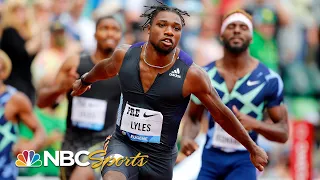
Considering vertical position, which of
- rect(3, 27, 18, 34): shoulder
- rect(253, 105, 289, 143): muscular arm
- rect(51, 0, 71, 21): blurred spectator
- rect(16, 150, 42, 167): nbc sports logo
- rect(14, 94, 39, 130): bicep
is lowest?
rect(16, 150, 42, 167): nbc sports logo

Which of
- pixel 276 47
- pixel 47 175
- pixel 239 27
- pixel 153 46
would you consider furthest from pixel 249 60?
pixel 276 47

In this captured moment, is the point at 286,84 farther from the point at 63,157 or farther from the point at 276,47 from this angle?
the point at 63,157

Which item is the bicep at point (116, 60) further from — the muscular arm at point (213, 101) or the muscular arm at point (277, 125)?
the muscular arm at point (277, 125)

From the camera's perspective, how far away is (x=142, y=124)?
8148 millimetres

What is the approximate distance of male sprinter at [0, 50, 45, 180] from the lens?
9.97 meters

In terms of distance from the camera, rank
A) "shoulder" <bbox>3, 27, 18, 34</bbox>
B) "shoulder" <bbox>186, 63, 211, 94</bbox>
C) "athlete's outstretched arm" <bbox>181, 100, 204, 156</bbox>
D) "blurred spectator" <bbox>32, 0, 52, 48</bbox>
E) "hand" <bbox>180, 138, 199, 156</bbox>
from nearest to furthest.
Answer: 1. "shoulder" <bbox>186, 63, 211, 94</bbox>
2. "hand" <bbox>180, 138, 199, 156</bbox>
3. "athlete's outstretched arm" <bbox>181, 100, 204, 156</bbox>
4. "shoulder" <bbox>3, 27, 18, 34</bbox>
5. "blurred spectator" <bbox>32, 0, 52, 48</bbox>

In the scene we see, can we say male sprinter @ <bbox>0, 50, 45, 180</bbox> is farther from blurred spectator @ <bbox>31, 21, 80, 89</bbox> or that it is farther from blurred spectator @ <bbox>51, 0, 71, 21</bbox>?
blurred spectator @ <bbox>51, 0, 71, 21</bbox>

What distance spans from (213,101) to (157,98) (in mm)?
503

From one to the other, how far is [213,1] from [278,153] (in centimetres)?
318

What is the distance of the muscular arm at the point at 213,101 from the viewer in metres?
8.09

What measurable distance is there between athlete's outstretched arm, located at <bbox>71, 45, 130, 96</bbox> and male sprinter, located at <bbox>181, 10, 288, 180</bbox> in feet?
4.13

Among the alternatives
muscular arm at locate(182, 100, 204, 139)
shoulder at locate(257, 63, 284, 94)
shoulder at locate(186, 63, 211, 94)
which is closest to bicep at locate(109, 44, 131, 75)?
shoulder at locate(186, 63, 211, 94)

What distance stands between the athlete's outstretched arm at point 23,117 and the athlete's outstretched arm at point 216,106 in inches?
101

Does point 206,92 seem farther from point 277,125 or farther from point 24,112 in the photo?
point 24,112
